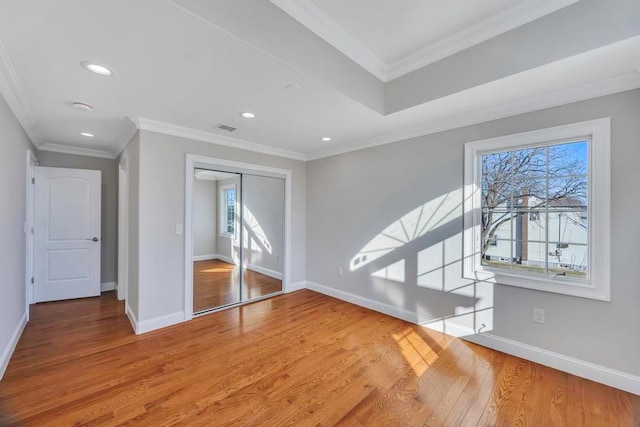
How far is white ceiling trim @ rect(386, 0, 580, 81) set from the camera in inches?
72.5

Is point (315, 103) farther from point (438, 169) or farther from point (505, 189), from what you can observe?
point (505, 189)

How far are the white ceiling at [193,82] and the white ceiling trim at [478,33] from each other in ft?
0.49

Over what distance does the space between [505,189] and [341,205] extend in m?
2.16

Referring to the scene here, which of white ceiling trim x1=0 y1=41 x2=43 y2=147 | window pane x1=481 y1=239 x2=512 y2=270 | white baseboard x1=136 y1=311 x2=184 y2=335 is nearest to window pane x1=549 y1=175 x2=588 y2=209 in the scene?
window pane x1=481 y1=239 x2=512 y2=270

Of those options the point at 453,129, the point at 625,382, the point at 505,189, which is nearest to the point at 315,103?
the point at 453,129

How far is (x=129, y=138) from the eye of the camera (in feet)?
11.6

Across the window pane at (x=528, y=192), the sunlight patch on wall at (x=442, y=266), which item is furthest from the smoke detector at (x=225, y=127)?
the window pane at (x=528, y=192)

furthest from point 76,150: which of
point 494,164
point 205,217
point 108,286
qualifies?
point 494,164

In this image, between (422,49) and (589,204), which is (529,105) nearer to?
(589,204)

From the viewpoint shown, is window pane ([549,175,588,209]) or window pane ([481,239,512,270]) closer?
window pane ([549,175,588,209])

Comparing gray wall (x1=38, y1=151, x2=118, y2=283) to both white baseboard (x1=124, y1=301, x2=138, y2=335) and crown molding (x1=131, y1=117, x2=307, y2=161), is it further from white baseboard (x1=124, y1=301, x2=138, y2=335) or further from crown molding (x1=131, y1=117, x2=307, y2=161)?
crown molding (x1=131, y1=117, x2=307, y2=161)

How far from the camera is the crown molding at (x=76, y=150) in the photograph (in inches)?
162

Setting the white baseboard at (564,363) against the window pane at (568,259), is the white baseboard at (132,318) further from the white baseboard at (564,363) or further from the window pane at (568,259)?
the window pane at (568,259)

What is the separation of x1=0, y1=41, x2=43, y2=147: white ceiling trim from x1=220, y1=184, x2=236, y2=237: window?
206 cm
